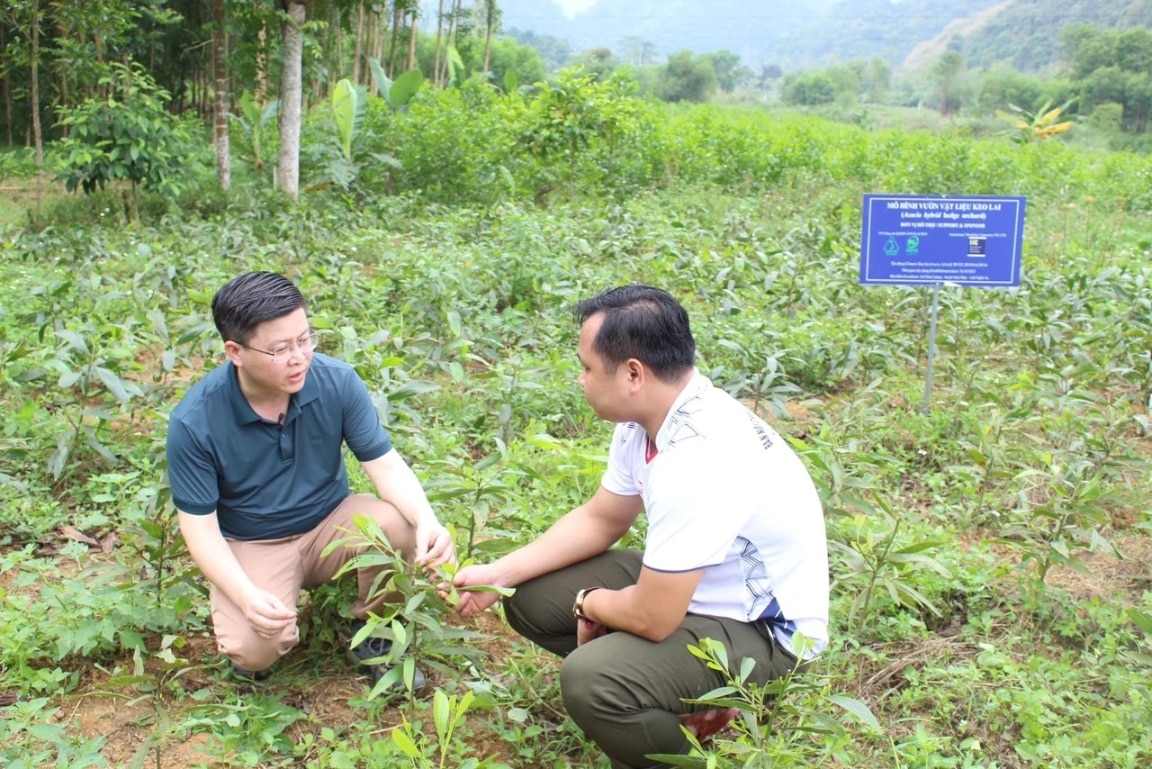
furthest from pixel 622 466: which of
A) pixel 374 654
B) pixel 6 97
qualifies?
pixel 6 97

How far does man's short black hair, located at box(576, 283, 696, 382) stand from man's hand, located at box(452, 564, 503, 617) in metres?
0.61

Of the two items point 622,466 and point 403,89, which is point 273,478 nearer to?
point 622,466

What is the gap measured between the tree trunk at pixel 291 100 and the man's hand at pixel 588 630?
6.66 meters

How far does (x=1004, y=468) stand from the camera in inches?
139

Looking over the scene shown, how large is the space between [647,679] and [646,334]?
70 cm

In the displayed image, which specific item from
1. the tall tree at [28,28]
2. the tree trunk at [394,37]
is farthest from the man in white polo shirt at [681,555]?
the tree trunk at [394,37]

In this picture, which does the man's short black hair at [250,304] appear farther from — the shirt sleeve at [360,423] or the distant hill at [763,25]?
the distant hill at [763,25]

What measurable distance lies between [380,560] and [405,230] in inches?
238

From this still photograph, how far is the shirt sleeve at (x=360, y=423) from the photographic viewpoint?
251 centimetres

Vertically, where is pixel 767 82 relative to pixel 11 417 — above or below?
above

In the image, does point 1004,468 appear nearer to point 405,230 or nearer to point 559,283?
point 559,283

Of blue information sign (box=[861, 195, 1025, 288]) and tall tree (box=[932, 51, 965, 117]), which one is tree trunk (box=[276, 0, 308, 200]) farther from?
tall tree (box=[932, 51, 965, 117])

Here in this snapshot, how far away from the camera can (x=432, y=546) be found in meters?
2.37

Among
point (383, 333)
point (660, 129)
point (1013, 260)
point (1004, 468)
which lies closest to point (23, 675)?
point (383, 333)
